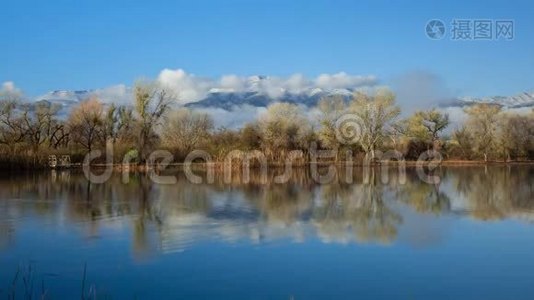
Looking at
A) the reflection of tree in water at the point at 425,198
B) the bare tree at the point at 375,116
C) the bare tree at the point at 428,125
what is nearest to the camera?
the reflection of tree in water at the point at 425,198

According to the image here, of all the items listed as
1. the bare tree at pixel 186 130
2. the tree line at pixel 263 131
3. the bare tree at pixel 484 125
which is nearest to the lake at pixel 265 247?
the tree line at pixel 263 131

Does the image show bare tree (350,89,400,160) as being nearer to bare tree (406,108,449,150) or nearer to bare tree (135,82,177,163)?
bare tree (406,108,449,150)

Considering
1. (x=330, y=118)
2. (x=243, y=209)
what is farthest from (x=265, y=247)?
(x=330, y=118)

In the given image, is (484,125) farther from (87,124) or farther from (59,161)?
(59,161)

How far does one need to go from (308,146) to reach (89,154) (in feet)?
44.4

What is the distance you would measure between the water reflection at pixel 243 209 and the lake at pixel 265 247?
0.11 ft

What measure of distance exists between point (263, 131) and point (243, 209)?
860 inches

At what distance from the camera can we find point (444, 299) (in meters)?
5.03

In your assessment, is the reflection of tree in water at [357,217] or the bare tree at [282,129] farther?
the bare tree at [282,129]

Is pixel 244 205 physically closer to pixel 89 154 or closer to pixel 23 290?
pixel 23 290

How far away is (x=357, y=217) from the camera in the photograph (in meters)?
10.2

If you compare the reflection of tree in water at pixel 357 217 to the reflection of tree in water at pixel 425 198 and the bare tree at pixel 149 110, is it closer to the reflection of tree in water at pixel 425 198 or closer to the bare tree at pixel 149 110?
the reflection of tree in water at pixel 425 198

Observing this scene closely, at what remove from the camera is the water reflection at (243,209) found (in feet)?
27.5

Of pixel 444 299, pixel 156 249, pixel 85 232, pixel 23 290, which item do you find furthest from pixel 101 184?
pixel 444 299
